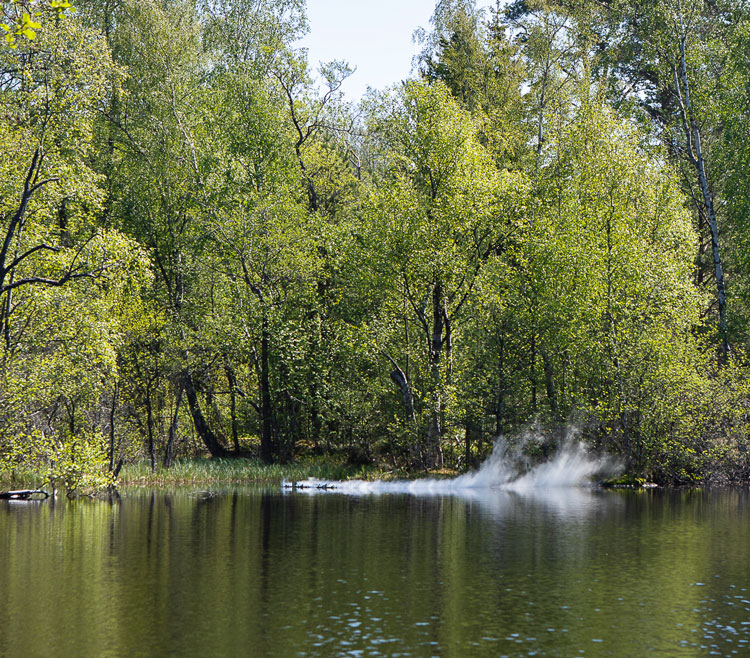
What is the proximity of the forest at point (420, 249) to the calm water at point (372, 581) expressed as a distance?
464 inches

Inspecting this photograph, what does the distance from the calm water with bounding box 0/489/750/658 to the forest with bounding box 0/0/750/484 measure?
1177 centimetres

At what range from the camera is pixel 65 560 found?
22625mm

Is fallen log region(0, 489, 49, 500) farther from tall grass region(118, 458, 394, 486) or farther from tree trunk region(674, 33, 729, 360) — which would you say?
tree trunk region(674, 33, 729, 360)

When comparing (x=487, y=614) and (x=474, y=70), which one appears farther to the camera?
(x=474, y=70)

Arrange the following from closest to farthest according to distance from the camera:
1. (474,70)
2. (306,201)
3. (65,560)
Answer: (65,560)
(306,201)
(474,70)

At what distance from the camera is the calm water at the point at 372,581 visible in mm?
15203

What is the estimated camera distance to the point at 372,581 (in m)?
20.3

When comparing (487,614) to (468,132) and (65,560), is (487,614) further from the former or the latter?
(468,132)

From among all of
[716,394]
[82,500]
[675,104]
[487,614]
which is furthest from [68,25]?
[675,104]

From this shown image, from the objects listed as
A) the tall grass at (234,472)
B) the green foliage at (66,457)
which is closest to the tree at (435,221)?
the tall grass at (234,472)

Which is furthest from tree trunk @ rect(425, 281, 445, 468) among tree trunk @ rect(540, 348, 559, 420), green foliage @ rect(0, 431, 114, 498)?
green foliage @ rect(0, 431, 114, 498)

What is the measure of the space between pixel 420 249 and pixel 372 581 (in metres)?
26.9

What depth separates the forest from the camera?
45.3m

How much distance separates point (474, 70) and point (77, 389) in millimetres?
35722
